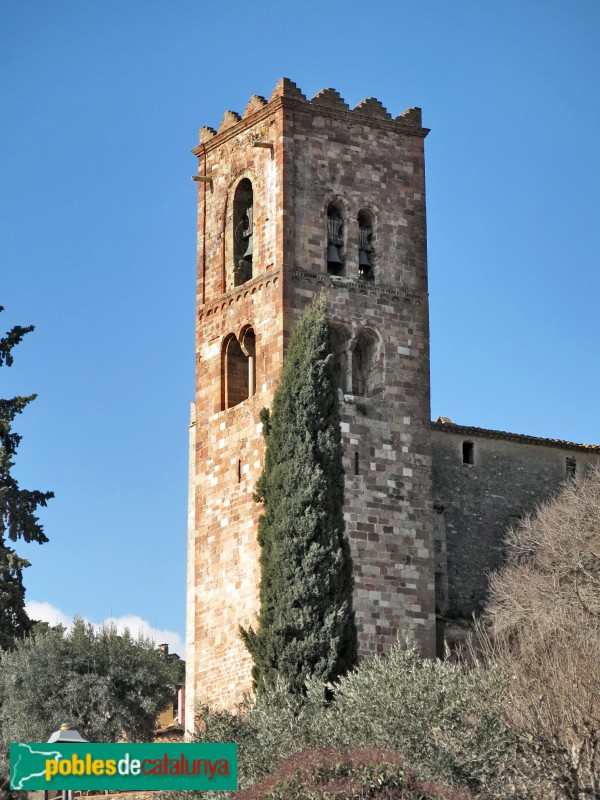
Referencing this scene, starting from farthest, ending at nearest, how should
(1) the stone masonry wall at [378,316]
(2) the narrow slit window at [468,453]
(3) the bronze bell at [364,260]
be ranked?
(2) the narrow slit window at [468,453]
(3) the bronze bell at [364,260]
(1) the stone masonry wall at [378,316]

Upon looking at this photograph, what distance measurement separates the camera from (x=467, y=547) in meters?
41.2

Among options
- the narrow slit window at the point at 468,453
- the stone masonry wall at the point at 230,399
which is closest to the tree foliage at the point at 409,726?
the stone masonry wall at the point at 230,399

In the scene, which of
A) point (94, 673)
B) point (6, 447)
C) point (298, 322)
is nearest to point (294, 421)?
point (298, 322)

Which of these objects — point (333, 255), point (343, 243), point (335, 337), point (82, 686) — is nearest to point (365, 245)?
point (343, 243)

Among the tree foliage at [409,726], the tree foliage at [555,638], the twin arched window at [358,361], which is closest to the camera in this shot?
the tree foliage at [409,726]

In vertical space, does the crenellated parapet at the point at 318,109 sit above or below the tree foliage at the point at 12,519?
above

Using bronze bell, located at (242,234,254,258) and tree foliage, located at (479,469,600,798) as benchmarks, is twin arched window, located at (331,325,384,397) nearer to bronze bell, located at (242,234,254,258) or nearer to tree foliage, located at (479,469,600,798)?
bronze bell, located at (242,234,254,258)

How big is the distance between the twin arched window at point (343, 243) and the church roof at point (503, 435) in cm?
391

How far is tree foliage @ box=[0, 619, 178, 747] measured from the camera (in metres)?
38.9

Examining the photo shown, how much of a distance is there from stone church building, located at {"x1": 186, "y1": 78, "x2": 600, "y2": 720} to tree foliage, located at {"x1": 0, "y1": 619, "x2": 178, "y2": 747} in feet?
3.97

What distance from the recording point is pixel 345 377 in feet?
128

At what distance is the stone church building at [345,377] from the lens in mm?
37812

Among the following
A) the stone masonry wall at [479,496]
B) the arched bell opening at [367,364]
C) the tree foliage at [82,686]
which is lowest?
the tree foliage at [82,686]

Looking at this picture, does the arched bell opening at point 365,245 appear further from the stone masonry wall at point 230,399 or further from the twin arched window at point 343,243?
the stone masonry wall at point 230,399
